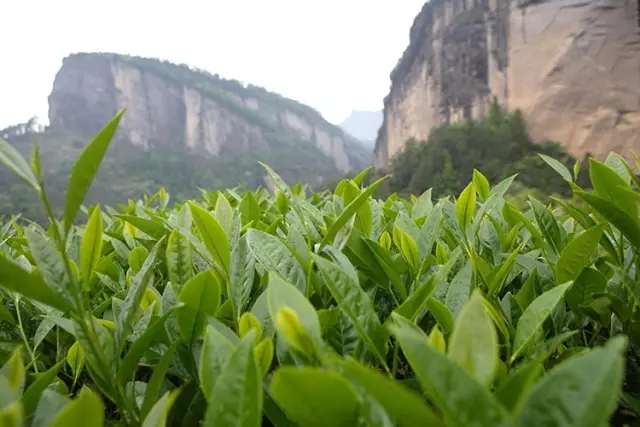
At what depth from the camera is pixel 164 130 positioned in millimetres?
53938

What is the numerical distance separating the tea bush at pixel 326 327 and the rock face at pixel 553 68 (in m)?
17.1

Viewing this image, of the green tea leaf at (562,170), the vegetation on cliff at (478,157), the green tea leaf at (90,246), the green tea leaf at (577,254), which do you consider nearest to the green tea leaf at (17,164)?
the green tea leaf at (90,246)

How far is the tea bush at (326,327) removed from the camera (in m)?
0.23

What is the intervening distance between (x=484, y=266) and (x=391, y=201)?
2.42 ft

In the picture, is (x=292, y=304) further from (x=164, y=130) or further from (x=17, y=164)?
(x=164, y=130)

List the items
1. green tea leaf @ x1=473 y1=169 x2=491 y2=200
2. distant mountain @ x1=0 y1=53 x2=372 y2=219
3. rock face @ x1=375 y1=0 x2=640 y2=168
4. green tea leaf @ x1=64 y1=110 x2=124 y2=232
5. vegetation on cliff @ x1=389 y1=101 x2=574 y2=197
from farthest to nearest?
1. distant mountain @ x1=0 y1=53 x2=372 y2=219
2. vegetation on cliff @ x1=389 y1=101 x2=574 y2=197
3. rock face @ x1=375 y1=0 x2=640 y2=168
4. green tea leaf @ x1=473 y1=169 x2=491 y2=200
5. green tea leaf @ x1=64 y1=110 x2=124 y2=232

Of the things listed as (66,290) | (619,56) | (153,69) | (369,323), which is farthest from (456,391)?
(153,69)

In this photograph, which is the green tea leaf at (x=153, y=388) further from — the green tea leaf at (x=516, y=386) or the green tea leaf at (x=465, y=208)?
the green tea leaf at (x=465, y=208)

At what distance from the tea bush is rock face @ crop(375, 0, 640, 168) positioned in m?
17.1

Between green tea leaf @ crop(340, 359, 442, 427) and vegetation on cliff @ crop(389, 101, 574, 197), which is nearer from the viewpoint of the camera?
green tea leaf @ crop(340, 359, 442, 427)

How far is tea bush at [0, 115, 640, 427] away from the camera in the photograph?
228 millimetres

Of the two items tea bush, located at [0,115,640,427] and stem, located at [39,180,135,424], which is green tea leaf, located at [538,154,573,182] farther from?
stem, located at [39,180,135,424]

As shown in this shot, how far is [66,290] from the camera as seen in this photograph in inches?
13.1

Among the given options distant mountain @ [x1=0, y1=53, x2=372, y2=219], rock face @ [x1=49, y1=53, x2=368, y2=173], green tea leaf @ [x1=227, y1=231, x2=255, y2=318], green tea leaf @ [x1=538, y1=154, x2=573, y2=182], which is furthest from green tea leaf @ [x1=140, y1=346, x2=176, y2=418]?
rock face @ [x1=49, y1=53, x2=368, y2=173]
